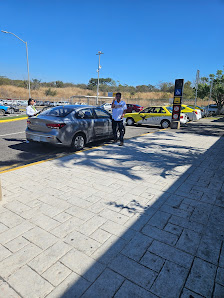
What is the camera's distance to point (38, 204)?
3.42 meters

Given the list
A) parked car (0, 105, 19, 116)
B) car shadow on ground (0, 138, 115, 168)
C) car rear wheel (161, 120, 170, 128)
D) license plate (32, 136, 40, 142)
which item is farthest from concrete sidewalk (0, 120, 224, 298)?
parked car (0, 105, 19, 116)

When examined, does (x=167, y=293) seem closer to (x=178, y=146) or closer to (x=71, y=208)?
(x=71, y=208)

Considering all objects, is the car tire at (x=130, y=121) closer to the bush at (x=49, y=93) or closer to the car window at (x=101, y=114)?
the car window at (x=101, y=114)

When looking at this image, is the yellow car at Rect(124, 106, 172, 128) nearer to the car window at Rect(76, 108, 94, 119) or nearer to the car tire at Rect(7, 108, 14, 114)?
the car window at Rect(76, 108, 94, 119)

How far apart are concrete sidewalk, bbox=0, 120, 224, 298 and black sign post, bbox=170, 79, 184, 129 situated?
851 centimetres

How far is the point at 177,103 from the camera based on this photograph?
12945mm

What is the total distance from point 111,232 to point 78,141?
455 cm

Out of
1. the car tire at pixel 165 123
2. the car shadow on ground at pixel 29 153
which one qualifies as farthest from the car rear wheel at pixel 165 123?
the car shadow on ground at pixel 29 153

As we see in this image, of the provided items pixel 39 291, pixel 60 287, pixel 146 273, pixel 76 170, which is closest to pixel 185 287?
pixel 146 273

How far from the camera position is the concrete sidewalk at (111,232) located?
6.53 feet

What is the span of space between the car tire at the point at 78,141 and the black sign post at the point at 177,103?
8.08m

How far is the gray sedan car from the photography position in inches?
246

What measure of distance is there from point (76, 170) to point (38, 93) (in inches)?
3002

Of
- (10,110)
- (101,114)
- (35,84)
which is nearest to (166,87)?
(35,84)
